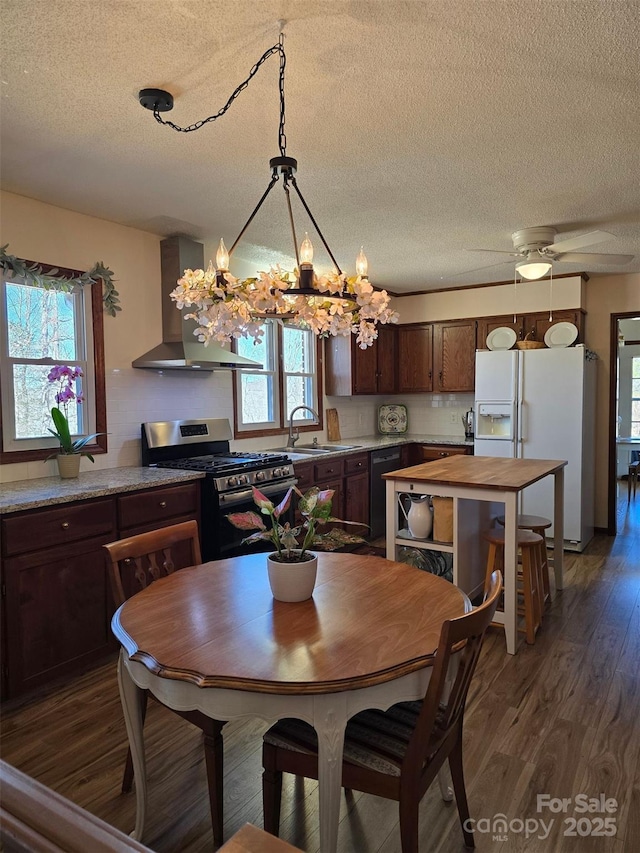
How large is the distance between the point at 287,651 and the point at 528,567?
221 cm

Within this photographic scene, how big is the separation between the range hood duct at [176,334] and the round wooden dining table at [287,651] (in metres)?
2.07

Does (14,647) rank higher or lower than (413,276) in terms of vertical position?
lower

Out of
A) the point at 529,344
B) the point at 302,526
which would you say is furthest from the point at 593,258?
the point at 302,526

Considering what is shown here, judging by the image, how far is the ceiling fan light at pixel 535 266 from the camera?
3.80 meters

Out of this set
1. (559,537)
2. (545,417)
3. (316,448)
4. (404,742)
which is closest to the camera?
(404,742)

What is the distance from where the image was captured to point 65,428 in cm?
313

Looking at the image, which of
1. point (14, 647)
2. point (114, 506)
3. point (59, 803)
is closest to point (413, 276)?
point (114, 506)

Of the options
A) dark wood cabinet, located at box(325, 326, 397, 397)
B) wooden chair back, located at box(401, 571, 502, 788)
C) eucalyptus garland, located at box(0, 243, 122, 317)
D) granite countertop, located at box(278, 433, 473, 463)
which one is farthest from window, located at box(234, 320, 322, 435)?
wooden chair back, located at box(401, 571, 502, 788)

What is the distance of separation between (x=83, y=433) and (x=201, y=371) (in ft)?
3.53

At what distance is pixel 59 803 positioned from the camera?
552 millimetres

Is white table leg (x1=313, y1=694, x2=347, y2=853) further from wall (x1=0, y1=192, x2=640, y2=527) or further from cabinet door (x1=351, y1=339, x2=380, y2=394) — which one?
cabinet door (x1=351, y1=339, x2=380, y2=394)

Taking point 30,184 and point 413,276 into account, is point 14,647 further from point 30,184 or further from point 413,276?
point 413,276

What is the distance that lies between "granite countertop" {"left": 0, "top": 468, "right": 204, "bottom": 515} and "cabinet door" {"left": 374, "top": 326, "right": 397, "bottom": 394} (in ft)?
10.2

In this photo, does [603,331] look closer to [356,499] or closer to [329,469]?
[356,499]
